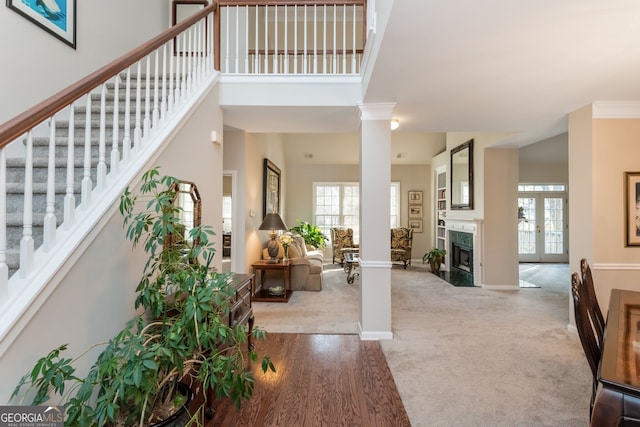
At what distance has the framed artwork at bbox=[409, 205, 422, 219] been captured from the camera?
27.5 ft

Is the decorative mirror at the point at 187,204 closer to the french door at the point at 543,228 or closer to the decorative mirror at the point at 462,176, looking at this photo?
the decorative mirror at the point at 462,176

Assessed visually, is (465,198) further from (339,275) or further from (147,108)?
(147,108)

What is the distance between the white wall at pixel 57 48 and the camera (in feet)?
7.41

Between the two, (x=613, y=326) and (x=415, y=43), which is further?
(x=415, y=43)

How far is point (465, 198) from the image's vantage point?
19.6 ft

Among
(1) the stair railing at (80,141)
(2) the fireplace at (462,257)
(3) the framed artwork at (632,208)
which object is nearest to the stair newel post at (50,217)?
(1) the stair railing at (80,141)

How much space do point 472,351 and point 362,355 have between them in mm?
1063

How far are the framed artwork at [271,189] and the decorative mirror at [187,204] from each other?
2710 millimetres

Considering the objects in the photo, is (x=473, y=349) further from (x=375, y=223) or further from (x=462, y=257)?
(x=462, y=257)

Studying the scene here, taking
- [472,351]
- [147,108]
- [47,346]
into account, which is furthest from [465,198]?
[47,346]

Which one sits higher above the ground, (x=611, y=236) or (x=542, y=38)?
(x=542, y=38)

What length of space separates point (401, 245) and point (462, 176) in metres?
2.21

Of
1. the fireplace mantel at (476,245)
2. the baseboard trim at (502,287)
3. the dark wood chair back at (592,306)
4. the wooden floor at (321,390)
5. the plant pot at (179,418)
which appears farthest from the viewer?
the fireplace mantel at (476,245)

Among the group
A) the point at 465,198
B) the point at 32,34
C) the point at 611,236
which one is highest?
the point at 32,34
